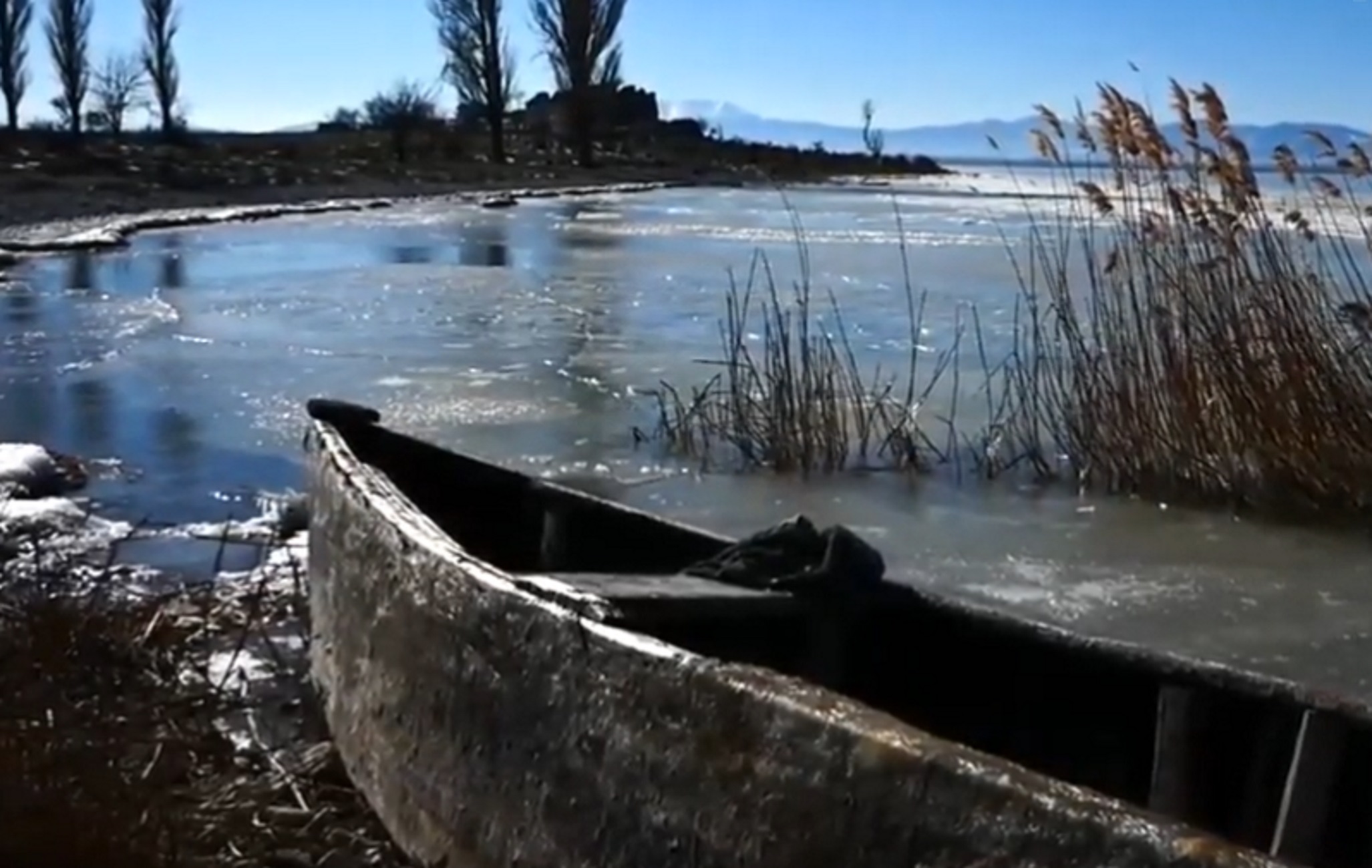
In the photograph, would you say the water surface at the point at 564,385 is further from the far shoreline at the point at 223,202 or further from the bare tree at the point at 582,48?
the bare tree at the point at 582,48

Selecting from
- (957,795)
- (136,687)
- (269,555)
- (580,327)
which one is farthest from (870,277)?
(957,795)

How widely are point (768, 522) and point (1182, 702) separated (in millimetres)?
3787

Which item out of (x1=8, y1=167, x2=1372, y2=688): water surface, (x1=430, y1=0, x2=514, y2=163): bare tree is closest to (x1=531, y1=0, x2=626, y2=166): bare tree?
(x1=430, y1=0, x2=514, y2=163): bare tree

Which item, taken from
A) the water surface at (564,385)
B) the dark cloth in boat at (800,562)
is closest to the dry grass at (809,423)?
the water surface at (564,385)

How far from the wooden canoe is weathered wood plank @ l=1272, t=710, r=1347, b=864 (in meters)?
0.01

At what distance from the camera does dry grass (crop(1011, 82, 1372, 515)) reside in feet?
20.0

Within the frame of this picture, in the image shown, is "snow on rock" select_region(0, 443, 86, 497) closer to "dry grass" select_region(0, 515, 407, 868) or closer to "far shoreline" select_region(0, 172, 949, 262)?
"dry grass" select_region(0, 515, 407, 868)

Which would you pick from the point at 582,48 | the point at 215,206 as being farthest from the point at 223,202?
the point at 582,48

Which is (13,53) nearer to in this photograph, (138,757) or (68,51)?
(68,51)

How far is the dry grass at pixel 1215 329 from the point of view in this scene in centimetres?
609

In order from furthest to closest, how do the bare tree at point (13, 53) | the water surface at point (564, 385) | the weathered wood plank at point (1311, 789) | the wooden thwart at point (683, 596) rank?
1. the bare tree at point (13, 53)
2. the water surface at point (564, 385)
3. the wooden thwart at point (683, 596)
4. the weathered wood plank at point (1311, 789)

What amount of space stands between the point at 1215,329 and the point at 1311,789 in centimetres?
416

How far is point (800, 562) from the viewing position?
3158 millimetres

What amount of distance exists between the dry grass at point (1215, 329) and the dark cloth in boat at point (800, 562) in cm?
325
